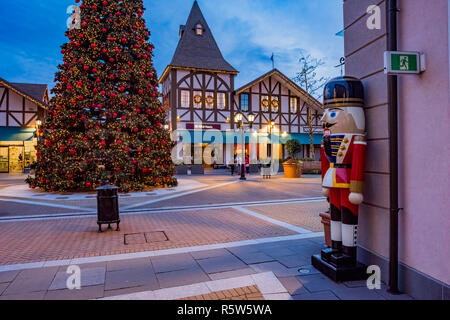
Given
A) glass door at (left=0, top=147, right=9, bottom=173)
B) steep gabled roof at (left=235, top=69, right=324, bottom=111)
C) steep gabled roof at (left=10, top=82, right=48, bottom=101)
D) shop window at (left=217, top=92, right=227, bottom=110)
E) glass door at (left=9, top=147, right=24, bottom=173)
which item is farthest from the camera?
steep gabled roof at (left=10, top=82, right=48, bottom=101)

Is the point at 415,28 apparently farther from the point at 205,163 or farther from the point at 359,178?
the point at 205,163

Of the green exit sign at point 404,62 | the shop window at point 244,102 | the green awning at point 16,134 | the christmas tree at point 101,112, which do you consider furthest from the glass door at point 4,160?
the green exit sign at point 404,62

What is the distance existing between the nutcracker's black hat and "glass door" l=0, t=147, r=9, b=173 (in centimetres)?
3116

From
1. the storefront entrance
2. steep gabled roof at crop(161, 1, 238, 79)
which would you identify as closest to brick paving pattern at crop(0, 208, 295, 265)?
steep gabled roof at crop(161, 1, 238, 79)

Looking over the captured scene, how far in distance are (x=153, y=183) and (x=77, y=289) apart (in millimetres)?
10053

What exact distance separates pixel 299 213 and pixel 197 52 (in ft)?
79.5

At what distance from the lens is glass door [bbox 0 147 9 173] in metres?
26.5

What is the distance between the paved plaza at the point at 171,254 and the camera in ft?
11.1

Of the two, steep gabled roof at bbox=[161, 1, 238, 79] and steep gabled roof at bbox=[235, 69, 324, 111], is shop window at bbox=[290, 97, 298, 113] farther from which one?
steep gabled roof at bbox=[161, 1, 238, 79]

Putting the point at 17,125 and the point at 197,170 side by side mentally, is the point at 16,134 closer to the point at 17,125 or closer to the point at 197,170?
the point at 17,125

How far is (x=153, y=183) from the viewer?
527 inches

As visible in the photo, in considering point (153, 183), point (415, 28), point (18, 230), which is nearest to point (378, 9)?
point (415, 28)

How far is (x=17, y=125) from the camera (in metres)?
25.4
